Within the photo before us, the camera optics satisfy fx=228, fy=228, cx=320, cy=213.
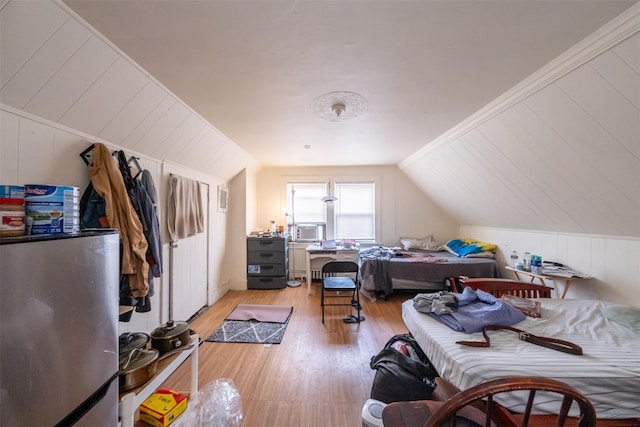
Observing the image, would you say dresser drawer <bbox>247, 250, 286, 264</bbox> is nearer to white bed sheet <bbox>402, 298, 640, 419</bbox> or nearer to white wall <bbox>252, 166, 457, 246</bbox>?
white wall <bbox>252, 166, 457, 246</bbox>

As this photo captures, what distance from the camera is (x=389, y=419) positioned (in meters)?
0.91

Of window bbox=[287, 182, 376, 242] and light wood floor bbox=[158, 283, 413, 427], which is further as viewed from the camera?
window bbox=[287, 182, 376, 242]

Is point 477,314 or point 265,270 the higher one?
point 477,314

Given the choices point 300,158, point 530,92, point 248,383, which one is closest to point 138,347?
point 248,383

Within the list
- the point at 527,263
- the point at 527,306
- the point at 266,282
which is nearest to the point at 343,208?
the point at 266,282

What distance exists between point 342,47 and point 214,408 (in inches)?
99.1

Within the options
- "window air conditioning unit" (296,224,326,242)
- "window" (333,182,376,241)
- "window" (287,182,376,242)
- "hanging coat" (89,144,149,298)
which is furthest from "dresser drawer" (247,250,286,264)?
"hanging coat" (89,144,149,298)

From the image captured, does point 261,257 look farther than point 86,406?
Yes

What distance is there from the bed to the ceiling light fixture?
231 centimetres

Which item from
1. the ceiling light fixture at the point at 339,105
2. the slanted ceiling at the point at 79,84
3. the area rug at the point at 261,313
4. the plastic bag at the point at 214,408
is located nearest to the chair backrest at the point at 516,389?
the plastic bag at the point at 214,408

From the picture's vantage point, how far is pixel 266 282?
4102 millimetres

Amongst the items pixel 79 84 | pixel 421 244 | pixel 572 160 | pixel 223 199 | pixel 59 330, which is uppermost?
pixel 79 84

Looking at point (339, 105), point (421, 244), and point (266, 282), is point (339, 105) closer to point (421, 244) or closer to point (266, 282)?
point (266, 282)

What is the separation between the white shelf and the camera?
1.01m
